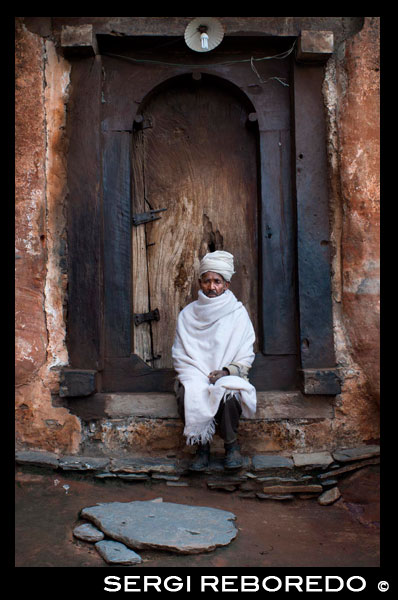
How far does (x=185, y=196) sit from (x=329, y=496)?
2.72 m

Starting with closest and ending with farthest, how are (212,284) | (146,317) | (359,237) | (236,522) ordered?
1. (236,522)
2. (212,284)
3. (359,237)
4. (146,317)

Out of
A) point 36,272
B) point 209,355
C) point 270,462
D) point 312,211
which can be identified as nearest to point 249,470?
point 270,462

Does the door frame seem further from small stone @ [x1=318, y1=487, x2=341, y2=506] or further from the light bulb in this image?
small stone @ [x1=318, y1=487, x2=341, y2=506]

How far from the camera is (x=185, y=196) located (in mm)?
4688

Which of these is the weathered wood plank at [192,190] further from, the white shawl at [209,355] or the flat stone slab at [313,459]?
the flat stone slab at [313,459]

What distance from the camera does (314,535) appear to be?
3203mm

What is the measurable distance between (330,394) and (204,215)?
6.16 ft

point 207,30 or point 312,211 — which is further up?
point 207,30

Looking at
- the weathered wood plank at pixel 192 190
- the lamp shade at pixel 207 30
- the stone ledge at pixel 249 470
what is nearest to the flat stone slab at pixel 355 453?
the stone ledge at pixel 249 470

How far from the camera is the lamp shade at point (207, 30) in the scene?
4.14m

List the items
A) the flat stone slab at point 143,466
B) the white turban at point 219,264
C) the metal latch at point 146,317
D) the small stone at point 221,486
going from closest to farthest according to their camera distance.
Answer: the small stone at point 221,486
the flat stone slab at point 143,466
the white turban at point 219,264
the metal latch at point 146,317

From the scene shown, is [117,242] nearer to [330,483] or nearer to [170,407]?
[170,407]

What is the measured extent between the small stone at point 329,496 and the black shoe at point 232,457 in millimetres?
618

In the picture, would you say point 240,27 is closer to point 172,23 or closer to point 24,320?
point 172,23
